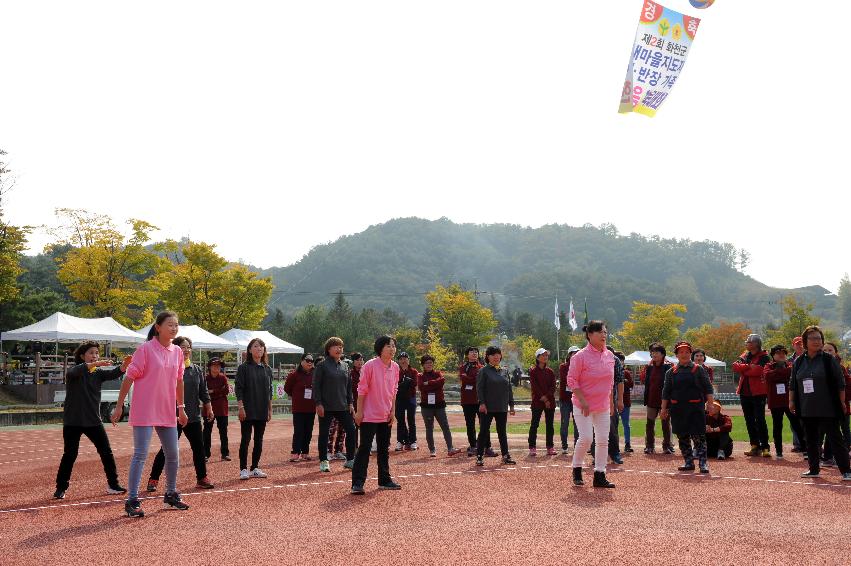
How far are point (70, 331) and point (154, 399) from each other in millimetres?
25061

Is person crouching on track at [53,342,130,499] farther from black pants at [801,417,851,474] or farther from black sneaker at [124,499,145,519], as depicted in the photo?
black pants at [801,417,851,474]

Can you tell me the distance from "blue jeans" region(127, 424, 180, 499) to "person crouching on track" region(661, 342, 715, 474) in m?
6.59

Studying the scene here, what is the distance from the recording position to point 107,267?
44.2 m

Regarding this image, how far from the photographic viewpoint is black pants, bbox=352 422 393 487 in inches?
350

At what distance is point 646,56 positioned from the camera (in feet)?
46.5

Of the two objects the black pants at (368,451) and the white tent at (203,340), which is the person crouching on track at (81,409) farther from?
the white tent at (203,340)

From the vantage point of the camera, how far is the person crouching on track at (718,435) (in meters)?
12.7

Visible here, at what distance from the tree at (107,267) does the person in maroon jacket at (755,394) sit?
118 ft

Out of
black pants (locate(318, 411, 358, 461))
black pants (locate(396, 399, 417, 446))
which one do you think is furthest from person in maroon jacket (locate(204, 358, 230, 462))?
black pants (locate(396, 399, 417, 446))

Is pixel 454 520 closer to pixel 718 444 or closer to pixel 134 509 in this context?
pixel 134 509

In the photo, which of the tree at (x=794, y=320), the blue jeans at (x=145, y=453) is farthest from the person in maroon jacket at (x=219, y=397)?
the tree at (x=794, y=320)

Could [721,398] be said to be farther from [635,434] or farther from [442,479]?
[442,479]

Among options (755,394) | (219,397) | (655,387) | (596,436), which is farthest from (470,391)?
(755,394)

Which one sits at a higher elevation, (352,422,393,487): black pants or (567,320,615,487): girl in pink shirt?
(567,320,615,487): girl in pink shirt
